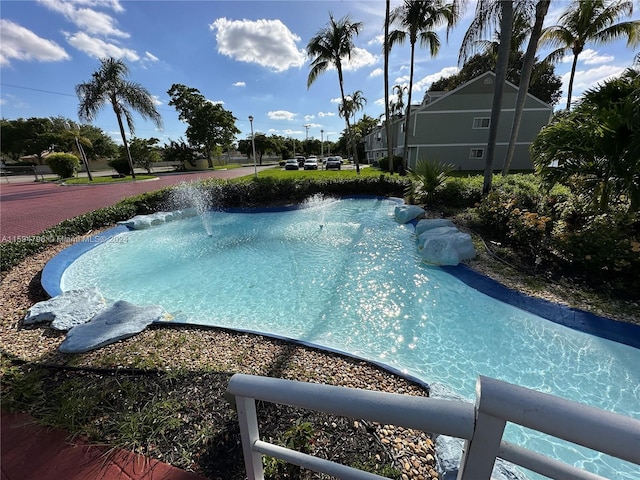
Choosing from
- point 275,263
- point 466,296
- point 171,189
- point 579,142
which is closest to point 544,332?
point 466,296

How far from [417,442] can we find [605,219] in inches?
225

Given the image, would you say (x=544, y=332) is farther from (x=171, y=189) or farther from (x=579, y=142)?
(x=171, y=189)

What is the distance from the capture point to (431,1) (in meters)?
15.2

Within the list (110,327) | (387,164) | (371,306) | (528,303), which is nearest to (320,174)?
(387,164)

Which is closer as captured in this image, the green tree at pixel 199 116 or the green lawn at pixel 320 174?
the green lawn at pixel 320 174

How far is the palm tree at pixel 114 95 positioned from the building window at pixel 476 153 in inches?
1028

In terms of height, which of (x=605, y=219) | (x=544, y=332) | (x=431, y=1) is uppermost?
(x=431, y=1)

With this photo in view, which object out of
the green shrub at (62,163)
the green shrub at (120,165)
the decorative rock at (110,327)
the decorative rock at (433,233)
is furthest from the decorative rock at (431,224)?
the green shrub at (62,163)

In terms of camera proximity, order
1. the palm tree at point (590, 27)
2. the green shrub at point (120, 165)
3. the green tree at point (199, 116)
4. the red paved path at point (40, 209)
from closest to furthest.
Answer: the red paved path at point (40, 209)
the palm tree at point (590, 27)
the green shrub at point (120, 165)
the green tree at point (199, 116)

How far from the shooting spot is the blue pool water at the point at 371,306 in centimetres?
348

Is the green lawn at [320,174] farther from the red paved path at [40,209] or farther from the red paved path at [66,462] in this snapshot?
the red paved path at [66,462]

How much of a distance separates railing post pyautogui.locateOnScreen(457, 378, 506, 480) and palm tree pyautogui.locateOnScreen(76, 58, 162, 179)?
27.5m

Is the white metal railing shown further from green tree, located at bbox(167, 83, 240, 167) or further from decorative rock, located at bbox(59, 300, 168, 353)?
green tree, located at bbox(167, 83, 240, 167)

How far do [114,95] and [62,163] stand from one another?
10762 millimetres
